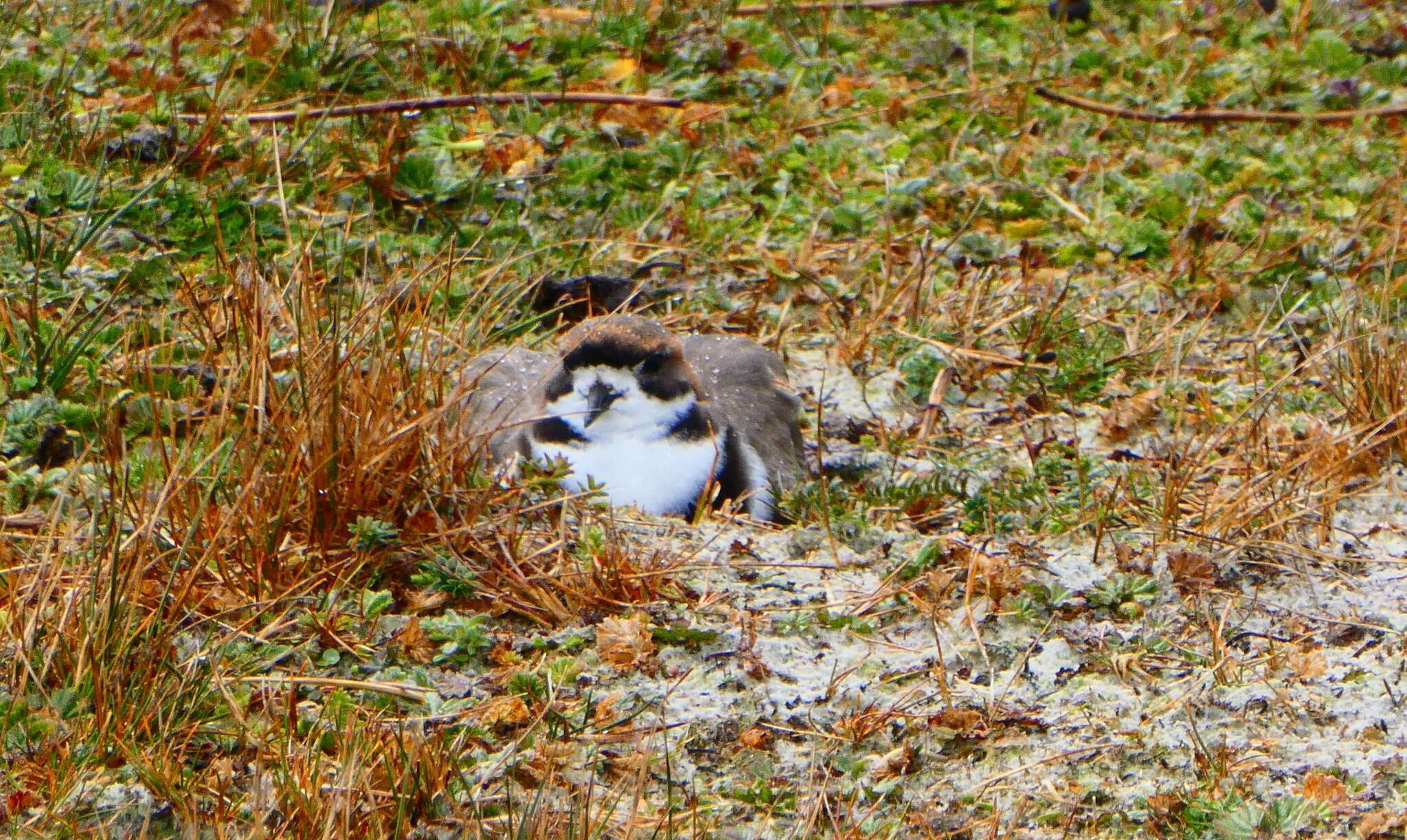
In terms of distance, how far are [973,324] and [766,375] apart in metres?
0.94

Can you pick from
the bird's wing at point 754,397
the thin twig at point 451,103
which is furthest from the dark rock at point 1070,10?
the bird's wing at point 754,397

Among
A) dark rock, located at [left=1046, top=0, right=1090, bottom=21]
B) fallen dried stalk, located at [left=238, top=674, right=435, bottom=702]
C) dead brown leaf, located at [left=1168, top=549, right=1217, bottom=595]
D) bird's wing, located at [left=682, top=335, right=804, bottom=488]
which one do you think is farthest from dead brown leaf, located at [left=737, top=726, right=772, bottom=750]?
dark rock, located at [left=1046, top=0, right=1090, bottom=21]

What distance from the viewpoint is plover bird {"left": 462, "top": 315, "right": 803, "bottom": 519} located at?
16.1 feet

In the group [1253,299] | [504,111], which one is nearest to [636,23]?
[504,111]

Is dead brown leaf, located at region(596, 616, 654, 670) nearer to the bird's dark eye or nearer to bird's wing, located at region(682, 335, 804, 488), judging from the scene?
the bird's dark eye

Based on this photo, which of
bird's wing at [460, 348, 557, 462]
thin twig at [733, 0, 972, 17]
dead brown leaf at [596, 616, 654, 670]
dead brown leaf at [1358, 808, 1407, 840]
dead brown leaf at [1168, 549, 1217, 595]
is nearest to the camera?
dead brown leaf at [1358, 808, 1407, 840]

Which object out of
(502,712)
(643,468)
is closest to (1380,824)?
(502,712)

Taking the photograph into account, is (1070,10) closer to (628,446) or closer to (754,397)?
(754,397)

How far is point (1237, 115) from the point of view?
7.41m

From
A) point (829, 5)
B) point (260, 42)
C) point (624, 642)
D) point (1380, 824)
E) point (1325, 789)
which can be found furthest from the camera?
point (829, 5)

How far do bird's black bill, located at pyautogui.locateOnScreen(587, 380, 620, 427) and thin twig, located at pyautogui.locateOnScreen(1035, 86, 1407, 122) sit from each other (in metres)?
3.56

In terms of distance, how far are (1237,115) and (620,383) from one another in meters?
3.94

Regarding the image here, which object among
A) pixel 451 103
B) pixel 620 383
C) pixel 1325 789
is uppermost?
pixel 451 103

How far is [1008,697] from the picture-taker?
3.53 meters
